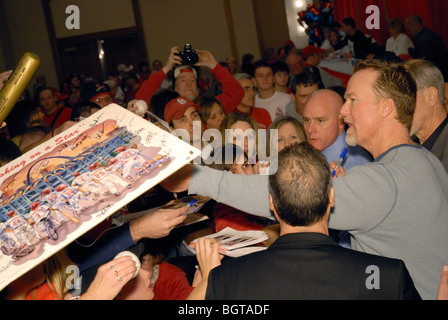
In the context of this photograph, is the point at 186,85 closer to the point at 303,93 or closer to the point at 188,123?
the point at 188,123

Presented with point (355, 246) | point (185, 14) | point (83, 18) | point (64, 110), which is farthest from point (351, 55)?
point (83, 18)

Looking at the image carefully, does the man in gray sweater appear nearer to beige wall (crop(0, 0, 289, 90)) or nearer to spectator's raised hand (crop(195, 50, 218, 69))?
spectator's raised hand (crop(195, 50, 218, 69))

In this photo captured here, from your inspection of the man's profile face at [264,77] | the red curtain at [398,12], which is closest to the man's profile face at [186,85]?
the man's profile face at [264,77]

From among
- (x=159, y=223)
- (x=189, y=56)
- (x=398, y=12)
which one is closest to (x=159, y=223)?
(x=159, y=223)

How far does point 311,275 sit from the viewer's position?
52.2 inches

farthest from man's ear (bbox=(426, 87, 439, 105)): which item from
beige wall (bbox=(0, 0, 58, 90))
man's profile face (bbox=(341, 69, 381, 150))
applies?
beige wall (bbox=(0, 0, 58, 90))

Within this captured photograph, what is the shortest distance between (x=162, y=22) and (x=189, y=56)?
772 cm

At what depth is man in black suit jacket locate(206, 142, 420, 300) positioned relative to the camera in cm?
132

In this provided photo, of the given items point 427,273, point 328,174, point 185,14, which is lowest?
point 427,273

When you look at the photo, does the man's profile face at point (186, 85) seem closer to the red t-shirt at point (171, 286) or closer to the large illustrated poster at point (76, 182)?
the red t-shirt at point (171, 286)

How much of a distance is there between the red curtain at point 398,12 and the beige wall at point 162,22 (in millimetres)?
3210
